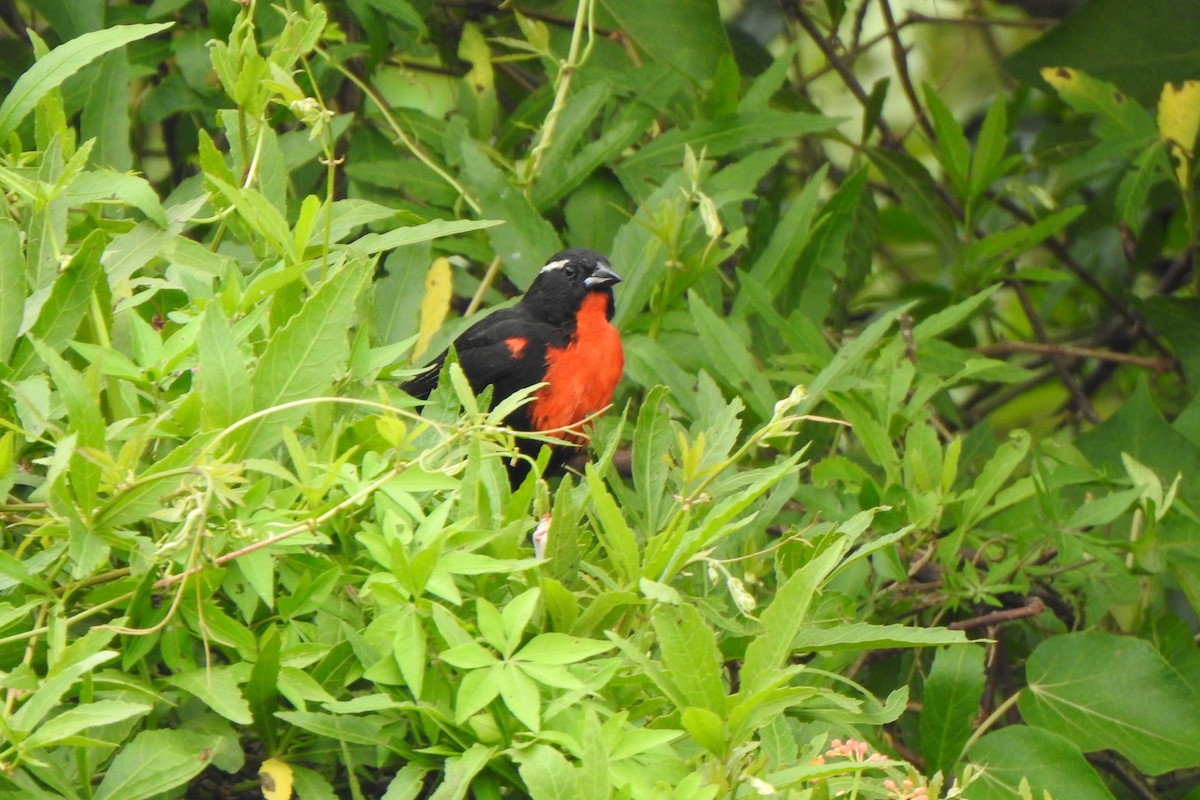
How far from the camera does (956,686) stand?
2.59 m

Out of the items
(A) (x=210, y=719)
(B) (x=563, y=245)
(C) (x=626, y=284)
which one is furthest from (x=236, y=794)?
(B) (x=563, y=245)

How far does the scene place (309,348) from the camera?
5.24ft

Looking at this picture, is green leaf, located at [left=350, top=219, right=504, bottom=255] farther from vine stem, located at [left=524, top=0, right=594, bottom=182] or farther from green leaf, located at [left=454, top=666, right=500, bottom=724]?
vine stem, located at [left=524, top=0, right=594, bottom=182]

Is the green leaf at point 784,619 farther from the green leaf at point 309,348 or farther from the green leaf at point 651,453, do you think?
the green leaf at point 309,348

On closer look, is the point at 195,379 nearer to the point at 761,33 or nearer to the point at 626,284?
the point at 626,284

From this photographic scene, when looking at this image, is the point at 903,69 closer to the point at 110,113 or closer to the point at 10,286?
the point at 110,113

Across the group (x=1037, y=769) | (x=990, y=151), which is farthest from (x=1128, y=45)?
(x=1037, y=769)

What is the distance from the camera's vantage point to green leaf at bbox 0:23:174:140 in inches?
70.0

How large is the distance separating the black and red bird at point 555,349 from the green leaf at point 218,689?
2.22m

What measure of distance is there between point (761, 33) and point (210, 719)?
4.32 metres

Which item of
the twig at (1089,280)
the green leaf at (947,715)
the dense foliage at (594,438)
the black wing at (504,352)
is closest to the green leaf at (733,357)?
the dense foliage at (594,438)

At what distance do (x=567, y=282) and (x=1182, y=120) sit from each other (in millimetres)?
1606

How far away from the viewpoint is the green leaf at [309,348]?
5.19ft

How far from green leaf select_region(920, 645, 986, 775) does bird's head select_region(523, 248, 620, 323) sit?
4.50ft
